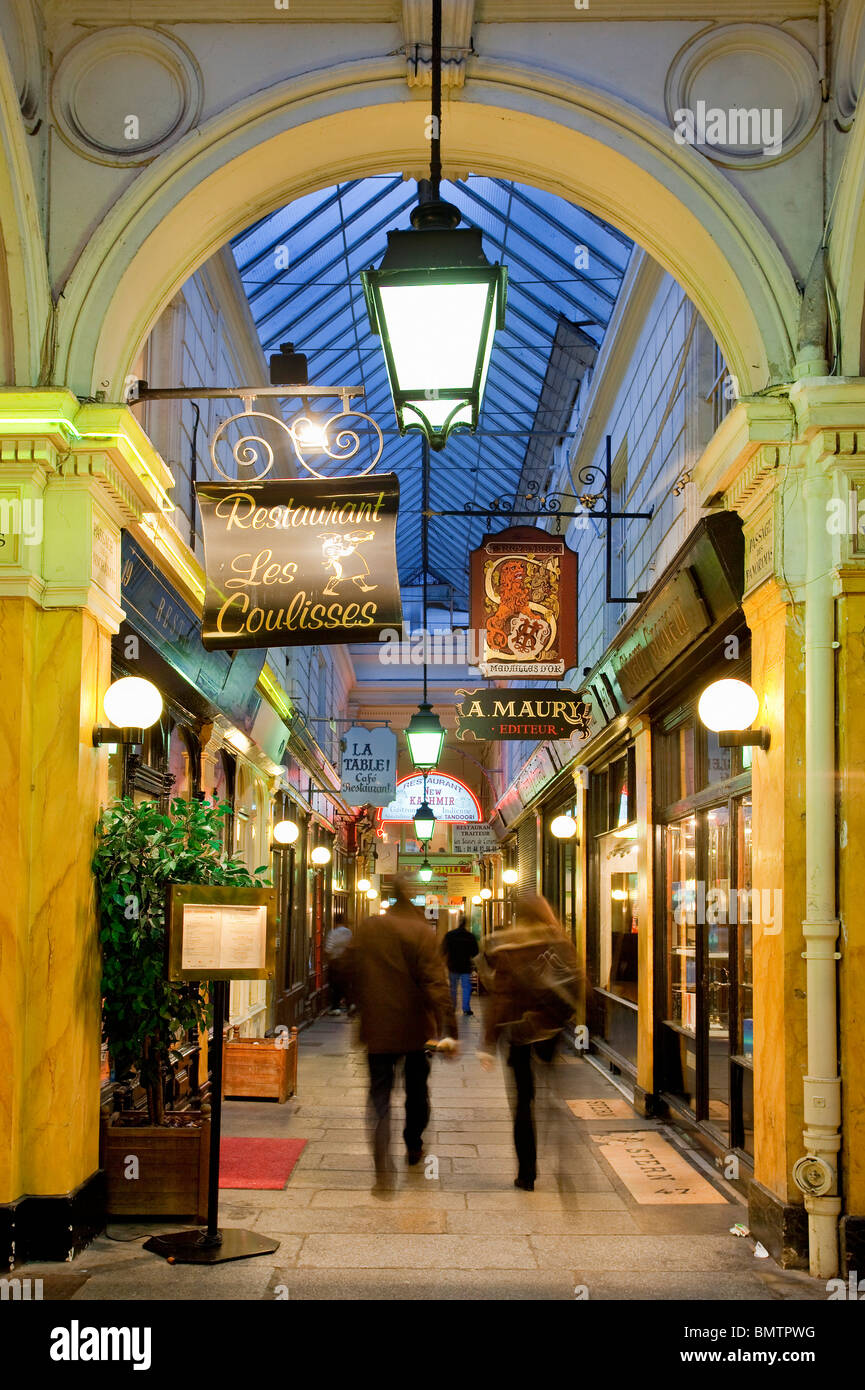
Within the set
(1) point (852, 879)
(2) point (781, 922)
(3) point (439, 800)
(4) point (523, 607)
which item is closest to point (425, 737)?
(4) point (523, 607)

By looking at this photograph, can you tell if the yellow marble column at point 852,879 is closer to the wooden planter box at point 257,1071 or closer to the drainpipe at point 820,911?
the drainpipe at point 820,911

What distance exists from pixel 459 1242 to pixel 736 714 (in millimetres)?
3156

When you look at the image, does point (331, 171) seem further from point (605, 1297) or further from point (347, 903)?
point (347, 903)

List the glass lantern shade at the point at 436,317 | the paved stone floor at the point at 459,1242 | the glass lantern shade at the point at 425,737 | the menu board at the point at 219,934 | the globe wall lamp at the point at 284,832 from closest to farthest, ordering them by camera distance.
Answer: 1. the glass lantern shade at the point at 436,317
2. the paved stone floor at the point at 459,1242
3. the menu board at the point at 219,934
4. the globe wall lamp at the point at 284,832
5. the glass lantern shade at the point at 425,737

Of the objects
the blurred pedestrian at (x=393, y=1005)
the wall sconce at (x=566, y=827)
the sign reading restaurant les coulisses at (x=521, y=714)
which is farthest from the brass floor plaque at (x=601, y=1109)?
the wall sconce at (x=566, y=827)

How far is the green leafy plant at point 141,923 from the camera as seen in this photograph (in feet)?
21.7

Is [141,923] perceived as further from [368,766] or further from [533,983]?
[368,766]

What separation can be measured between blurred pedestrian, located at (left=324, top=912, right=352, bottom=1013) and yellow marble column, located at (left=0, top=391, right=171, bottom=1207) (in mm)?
1762

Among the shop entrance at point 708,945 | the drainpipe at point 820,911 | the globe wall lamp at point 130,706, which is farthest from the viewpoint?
the shop entrance at point 708,945

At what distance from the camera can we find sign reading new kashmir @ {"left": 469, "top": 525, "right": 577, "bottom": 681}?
35.9 feet

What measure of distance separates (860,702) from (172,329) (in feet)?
20.3

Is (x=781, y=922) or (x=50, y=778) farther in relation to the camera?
(x=50, y=778)

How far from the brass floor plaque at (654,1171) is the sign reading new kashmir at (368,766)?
11390mm

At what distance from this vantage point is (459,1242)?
6477 millimetres
